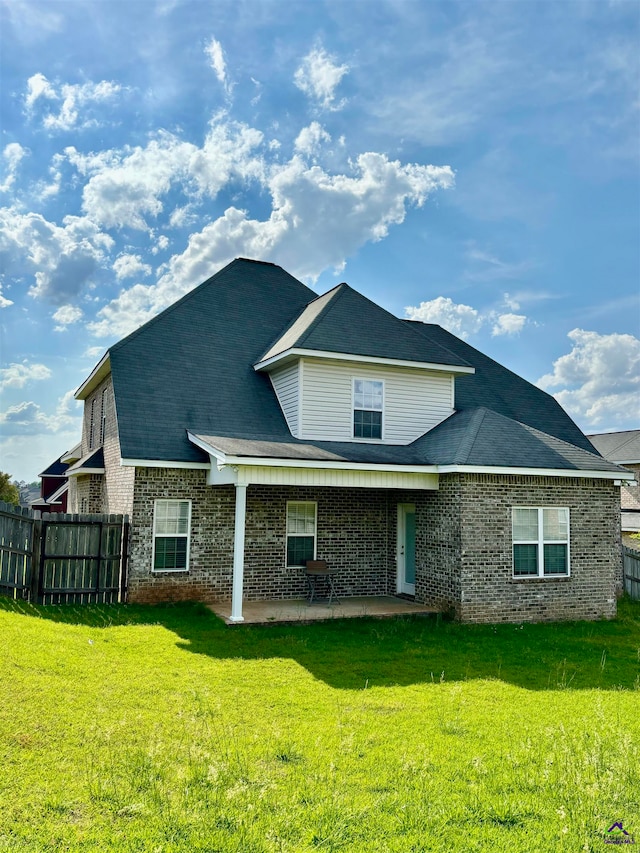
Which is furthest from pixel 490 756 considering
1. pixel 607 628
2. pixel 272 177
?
pixel 272 177

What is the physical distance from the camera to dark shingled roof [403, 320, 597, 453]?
760 inches

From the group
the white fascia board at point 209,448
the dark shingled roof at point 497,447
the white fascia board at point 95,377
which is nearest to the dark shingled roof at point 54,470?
the white fascia board at point 95,377

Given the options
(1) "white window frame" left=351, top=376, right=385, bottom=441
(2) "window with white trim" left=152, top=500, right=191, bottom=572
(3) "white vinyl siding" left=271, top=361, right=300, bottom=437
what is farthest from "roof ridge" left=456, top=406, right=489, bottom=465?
(2) "window with white trim" left=152, top=500, right=191, bottom=572

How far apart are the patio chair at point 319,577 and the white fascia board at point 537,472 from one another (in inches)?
134

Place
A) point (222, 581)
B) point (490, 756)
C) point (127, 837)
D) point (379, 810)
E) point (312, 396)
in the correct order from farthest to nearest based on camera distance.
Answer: point (312, 396), point (222, 581), point (490, 756), point (379, 810), point (127, 837)

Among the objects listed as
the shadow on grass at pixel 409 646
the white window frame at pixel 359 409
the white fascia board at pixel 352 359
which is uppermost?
the white fascia board at pixel 352 359

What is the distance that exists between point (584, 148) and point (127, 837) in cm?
1600

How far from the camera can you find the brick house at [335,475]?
12992 mm

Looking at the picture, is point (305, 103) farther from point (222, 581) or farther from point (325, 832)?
point (325, 832)

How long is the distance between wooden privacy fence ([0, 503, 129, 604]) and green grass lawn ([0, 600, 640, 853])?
2.71 meters

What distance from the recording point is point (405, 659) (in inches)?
376

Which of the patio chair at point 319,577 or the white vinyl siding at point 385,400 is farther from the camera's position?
the white vinyl siding at point 385,400

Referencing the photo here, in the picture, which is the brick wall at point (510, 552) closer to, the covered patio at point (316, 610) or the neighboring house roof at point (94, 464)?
the covered patio at point (316, 610)

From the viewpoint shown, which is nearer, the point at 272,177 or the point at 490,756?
the point at 490,756
